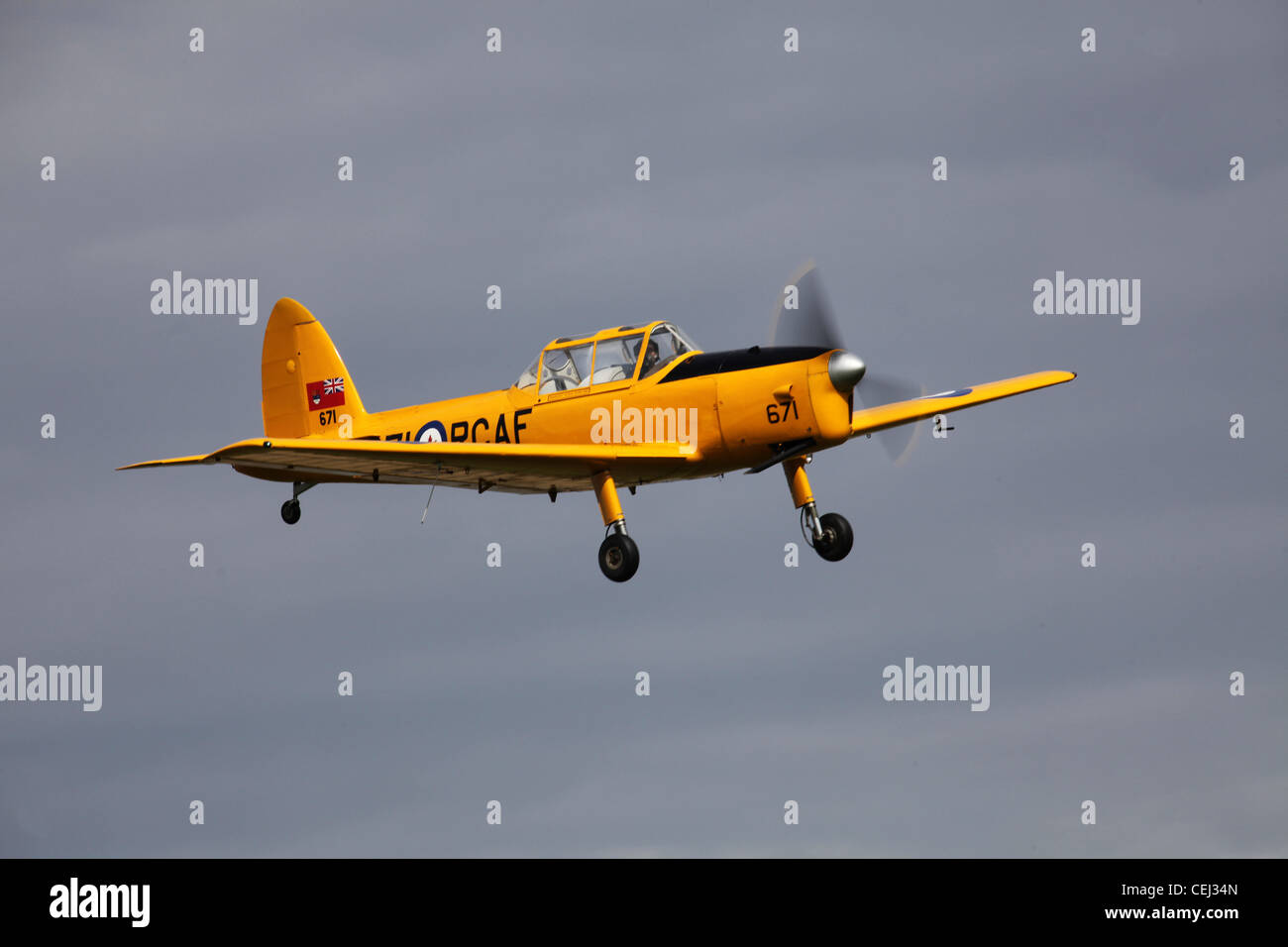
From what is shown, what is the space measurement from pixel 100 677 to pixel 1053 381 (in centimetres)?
1742

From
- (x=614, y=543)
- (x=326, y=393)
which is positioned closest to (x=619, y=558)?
(x=614, y=543)

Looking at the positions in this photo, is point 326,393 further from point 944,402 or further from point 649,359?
point 944,402

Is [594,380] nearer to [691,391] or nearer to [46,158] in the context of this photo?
[691,391]

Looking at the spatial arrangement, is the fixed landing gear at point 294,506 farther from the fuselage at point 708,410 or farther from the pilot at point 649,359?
the pilot at point 649,359

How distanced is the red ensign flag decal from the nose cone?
9916 millimetres

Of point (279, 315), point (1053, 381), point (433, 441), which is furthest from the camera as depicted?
point (279, 315)

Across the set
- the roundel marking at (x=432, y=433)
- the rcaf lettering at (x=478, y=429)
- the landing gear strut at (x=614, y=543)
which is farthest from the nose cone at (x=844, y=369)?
the roundel marking at (x=432, y=433)

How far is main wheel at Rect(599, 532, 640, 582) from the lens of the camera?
2817 centimetres

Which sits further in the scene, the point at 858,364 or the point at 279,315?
the point at 279,315

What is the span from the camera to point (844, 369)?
2817 centimetres

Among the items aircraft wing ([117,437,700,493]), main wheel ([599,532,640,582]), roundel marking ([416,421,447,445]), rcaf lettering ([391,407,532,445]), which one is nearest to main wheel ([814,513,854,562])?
aircraft wing ([117,437,700,493])

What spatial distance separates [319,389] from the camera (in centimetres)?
3475

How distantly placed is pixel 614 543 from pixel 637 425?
1.83 metres

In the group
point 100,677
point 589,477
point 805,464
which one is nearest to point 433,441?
point 589,477
